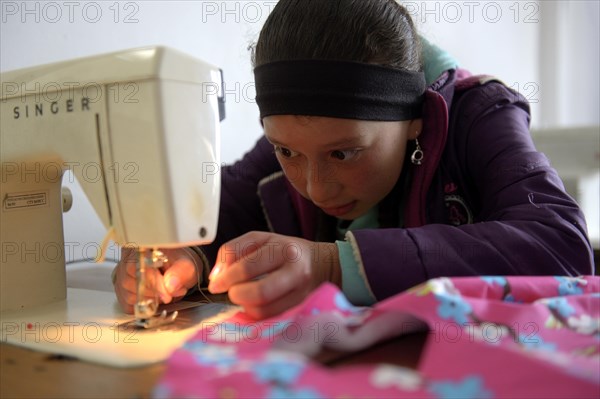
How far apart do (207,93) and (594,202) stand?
55.6 inches

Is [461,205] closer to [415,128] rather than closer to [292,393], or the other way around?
[415,128]

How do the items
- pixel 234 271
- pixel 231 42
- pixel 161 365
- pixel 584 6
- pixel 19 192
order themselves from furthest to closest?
pixel 584 6 < pixel 231 42 < pixel 19 192 < pixel 234 271 < pixel 161 365

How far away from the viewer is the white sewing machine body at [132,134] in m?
0.65

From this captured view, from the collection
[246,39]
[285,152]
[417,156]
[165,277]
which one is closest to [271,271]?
Answer: [165,277]

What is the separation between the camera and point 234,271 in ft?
2.43

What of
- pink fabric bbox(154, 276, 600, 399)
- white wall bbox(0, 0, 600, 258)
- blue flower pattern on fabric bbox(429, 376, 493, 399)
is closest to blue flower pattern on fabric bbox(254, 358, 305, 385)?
pink fabric bbox(154, 276, 600, 399)

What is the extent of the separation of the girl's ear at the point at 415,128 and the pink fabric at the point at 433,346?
431 mm

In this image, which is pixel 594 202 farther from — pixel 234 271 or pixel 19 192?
pixel 19 192

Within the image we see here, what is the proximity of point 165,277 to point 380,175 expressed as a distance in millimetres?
383

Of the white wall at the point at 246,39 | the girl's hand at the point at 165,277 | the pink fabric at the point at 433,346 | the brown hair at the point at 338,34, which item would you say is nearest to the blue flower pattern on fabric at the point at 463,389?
the pink fabric at the point at 433,346

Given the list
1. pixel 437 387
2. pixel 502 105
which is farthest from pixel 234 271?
pixel 502 105

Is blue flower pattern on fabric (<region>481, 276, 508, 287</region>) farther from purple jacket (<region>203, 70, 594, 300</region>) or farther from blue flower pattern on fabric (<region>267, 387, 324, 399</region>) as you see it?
blue flower pattern on fabric (<region>267, 387, 324, 399</region>)

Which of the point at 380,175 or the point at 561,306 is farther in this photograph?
the point at 380,175

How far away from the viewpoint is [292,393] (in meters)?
0.45
